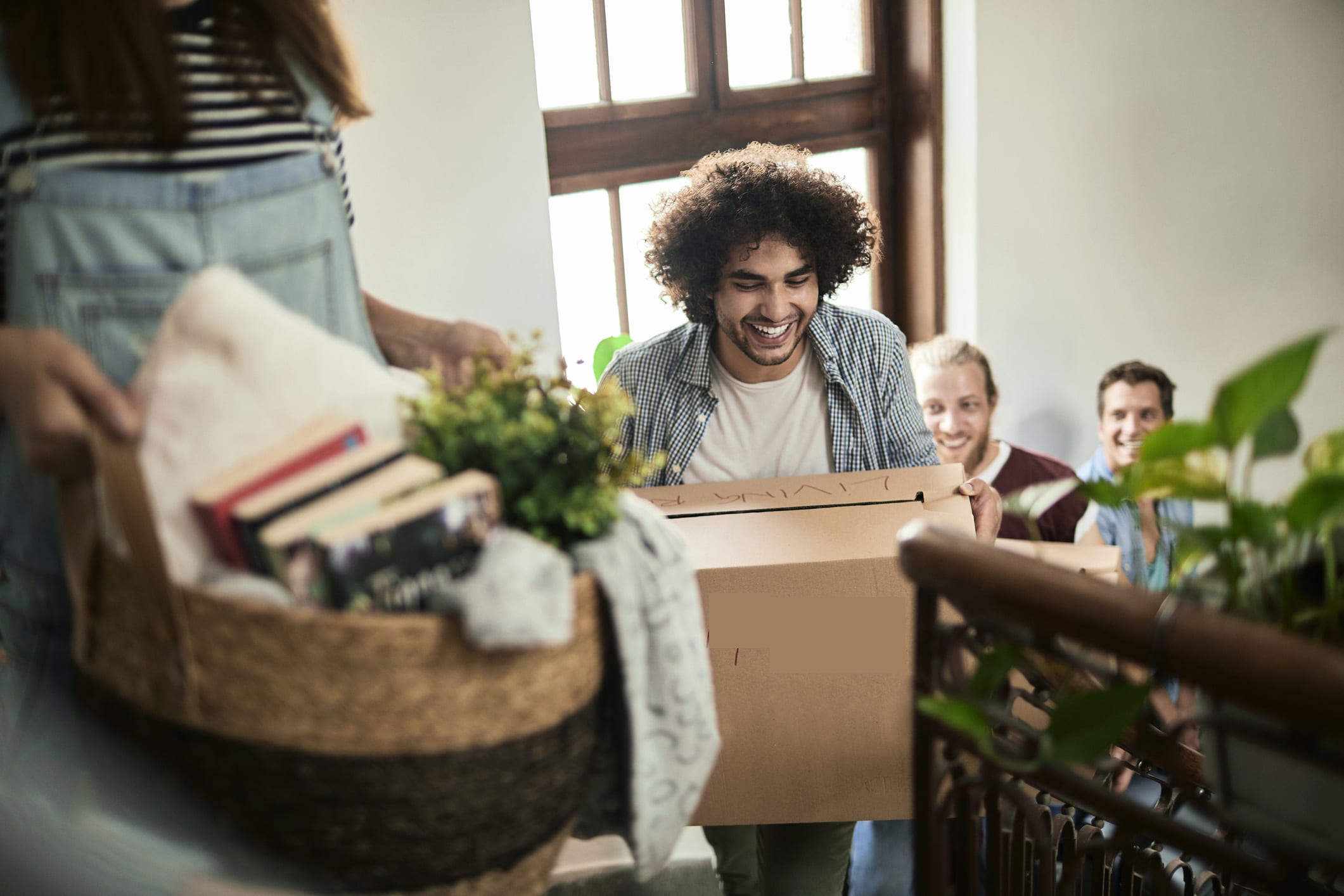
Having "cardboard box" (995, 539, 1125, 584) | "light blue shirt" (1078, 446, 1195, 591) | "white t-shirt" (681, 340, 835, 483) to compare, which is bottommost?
"light blue shirt" (1078, 446, 1195, 591)

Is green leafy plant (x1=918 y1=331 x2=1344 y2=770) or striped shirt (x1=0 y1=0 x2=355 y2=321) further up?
striped shirt (x1=0 y1=0 x2=355 y2=321)

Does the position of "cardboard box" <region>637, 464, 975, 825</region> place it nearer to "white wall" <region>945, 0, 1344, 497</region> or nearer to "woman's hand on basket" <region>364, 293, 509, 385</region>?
"woman's hand on basket" <region>364, 293, 509, 385</region>

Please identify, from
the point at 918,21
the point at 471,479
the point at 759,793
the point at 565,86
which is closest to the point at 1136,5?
the point at 918,21

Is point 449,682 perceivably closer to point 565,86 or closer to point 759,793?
point 759,793

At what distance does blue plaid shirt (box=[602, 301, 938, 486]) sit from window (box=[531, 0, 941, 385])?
37 cm

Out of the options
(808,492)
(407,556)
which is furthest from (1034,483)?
(407,556)

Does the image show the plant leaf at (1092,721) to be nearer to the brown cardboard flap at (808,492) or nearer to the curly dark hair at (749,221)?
the brown cardboard flap at (808,492)

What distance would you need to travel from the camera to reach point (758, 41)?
2416mm

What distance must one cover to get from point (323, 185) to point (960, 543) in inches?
20.5

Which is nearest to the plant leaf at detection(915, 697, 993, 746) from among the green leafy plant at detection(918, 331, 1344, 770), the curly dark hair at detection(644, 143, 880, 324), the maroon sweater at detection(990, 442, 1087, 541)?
the green leafy plant at detection(918, 331, 1344, 770)

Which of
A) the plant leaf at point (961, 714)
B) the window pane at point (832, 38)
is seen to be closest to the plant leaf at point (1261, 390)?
the plant leaf at point (961, 714)

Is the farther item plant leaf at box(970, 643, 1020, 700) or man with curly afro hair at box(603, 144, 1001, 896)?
man with curly afro hair at box(603, 144, 1001, 896)

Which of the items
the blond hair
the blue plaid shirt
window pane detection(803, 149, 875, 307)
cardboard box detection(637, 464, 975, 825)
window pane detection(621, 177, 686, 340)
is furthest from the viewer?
window pane detection(803, 149, 875, 307)

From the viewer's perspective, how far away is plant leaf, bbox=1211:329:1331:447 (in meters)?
0.57
